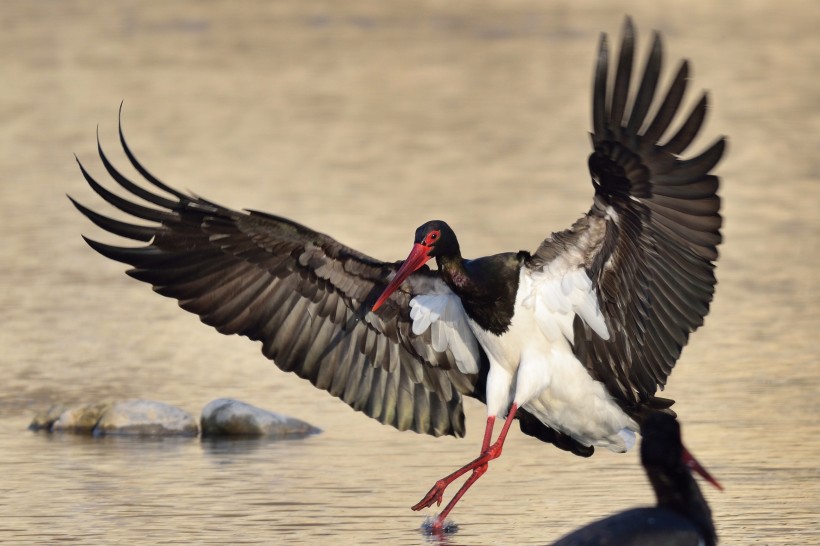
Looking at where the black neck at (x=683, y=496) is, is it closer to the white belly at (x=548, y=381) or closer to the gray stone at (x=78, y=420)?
the white belly at (x=548, y=381)

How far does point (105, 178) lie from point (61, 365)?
688 cm

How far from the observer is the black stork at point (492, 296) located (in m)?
8.82

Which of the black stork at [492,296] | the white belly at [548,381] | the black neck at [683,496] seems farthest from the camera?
the white belly at [548,381]

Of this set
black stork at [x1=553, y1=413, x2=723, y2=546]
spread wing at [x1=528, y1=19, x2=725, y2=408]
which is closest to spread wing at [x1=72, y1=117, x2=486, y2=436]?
spread wing at [x1=528, y1=19, x2=725, y2=408]

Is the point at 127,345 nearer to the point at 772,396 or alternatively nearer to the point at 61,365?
the point at 61,365

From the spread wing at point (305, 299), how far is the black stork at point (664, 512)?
2.52m

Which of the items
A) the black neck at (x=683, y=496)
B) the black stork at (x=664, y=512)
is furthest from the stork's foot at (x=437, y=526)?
the black neck at (x=683, y=496)

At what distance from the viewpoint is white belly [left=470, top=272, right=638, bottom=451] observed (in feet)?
31.3

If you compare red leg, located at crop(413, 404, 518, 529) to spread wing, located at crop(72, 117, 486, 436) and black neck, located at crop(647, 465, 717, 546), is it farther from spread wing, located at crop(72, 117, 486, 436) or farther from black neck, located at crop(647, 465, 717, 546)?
black neck, located at crop(647, 465, 717, 546)

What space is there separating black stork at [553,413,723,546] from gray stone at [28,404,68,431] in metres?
4.83

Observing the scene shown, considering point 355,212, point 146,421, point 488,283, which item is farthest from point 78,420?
point 355,212

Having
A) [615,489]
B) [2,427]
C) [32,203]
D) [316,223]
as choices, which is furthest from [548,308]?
[32,203]

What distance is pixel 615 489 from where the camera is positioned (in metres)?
9.80

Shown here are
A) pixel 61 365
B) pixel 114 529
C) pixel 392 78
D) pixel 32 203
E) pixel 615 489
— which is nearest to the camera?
pixel 114 529
